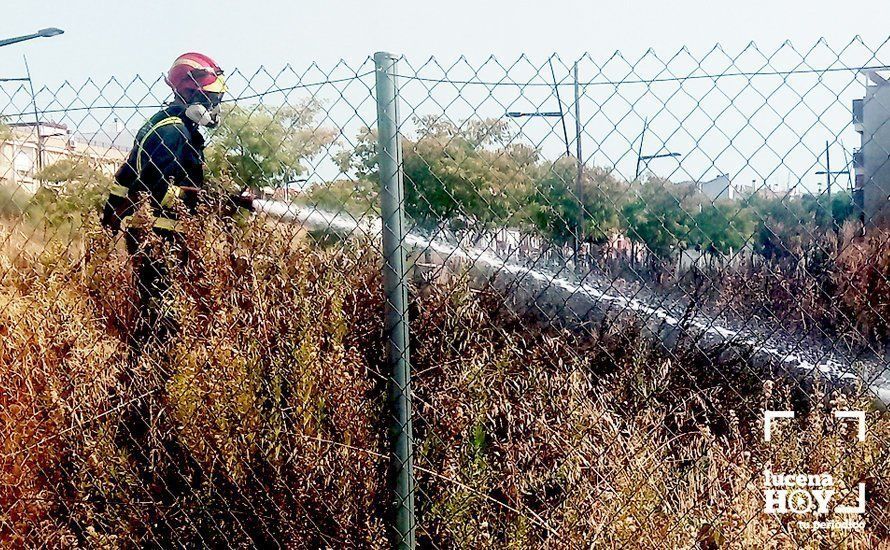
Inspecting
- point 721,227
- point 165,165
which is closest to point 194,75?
point 165,165

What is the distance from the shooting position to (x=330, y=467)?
8.98 feet

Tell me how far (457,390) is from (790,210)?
1225 millimetres

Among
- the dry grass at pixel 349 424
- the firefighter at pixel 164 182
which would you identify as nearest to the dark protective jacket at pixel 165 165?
the firefighter at pixel 164 182

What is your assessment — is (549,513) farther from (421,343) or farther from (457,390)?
(421,343)

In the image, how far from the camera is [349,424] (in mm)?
2713

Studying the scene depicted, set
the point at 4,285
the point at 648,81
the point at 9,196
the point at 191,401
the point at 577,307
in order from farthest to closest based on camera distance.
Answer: the point at 9,196 < the point at 4,285 < the point at 577,307 < the point at 191,401 < the point at 648,81

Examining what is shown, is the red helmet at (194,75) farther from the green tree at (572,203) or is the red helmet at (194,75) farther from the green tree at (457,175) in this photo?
the green tree at (572,203)

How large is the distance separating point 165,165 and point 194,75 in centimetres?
37

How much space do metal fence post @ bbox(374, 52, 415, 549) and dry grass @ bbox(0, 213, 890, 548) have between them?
0.31 ft

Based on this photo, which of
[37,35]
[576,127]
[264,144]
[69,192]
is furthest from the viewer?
[37,35]

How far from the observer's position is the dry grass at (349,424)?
8.71ft

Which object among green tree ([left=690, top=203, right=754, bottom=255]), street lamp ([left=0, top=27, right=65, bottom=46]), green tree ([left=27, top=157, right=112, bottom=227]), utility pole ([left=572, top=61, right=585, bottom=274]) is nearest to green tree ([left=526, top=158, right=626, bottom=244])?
utility pole ([left=572, top=61, right=585, bottom=274])

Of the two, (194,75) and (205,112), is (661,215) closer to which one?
(205,112)

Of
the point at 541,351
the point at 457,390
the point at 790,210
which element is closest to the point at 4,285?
the point at 457,390
